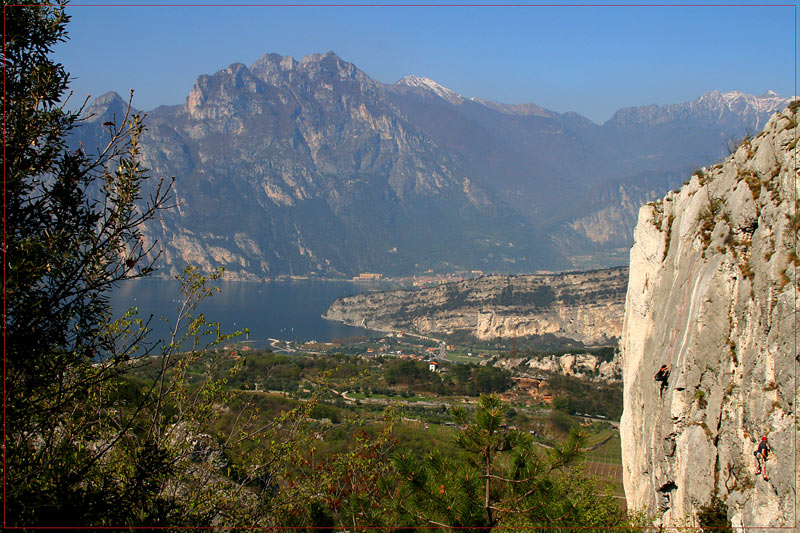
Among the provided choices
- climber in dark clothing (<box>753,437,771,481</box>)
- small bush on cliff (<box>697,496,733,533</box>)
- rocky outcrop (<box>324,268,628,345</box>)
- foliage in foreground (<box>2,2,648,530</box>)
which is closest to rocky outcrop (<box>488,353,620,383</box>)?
rocky outcrop (<box>324,268,628,345</box>)

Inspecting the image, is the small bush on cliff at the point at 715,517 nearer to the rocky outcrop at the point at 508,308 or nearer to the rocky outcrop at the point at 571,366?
the rocky outcrop at the point at 571,366

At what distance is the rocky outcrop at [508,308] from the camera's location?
98.1 metres

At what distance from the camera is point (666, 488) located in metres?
10.3

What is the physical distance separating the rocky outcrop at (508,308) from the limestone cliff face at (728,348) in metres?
83.0

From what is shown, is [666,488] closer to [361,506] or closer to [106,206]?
[361,506]

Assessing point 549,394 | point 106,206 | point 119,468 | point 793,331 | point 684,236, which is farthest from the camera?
point 549,394

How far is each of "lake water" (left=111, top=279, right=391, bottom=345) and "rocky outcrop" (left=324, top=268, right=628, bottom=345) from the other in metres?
8.46

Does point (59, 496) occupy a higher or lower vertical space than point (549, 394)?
higher

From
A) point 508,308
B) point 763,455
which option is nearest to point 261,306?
point 508,308

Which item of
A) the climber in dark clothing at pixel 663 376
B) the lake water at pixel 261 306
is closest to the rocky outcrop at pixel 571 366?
the lake water at pixel 261 306

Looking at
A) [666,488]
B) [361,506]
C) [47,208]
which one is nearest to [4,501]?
[47,208]

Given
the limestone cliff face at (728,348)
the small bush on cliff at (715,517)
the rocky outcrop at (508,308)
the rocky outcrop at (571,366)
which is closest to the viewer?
the limestone cliff face at (728,348)

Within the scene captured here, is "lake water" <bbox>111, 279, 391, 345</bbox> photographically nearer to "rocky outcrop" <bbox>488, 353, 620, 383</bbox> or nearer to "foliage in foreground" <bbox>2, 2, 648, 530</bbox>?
"rocky outcrop" <bbox>488, 353, 620, 383</bbox>

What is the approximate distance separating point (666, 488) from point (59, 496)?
8.73 m
